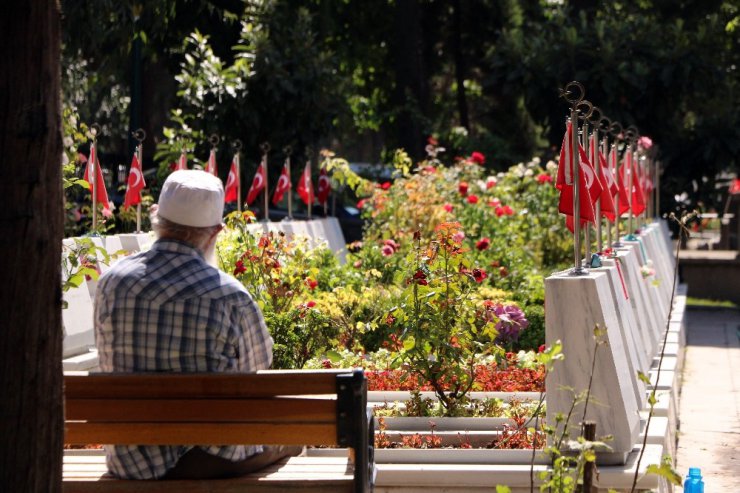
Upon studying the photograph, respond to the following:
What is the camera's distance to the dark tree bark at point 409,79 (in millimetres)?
28938

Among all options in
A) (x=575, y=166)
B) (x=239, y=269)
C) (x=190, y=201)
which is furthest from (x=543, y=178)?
(x=190, y=201)

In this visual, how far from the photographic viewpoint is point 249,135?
23484 millimetres

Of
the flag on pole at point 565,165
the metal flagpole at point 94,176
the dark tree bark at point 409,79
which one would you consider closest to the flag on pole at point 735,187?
the dark tree bark at point 409,79

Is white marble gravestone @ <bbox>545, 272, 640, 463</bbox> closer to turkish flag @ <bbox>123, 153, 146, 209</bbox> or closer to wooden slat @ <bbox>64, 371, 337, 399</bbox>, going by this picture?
wooden slat @ <bbox>64, 371, 337, 399</bbox>

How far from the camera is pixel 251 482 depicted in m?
5.03

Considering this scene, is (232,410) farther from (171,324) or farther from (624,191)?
(624,191)

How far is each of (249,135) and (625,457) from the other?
56.5ft

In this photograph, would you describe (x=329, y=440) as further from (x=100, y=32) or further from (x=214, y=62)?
(x=214, y=62)

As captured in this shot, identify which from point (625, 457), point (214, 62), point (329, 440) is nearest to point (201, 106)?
point (214, 62)

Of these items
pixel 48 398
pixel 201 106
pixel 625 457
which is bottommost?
pixel 625 457

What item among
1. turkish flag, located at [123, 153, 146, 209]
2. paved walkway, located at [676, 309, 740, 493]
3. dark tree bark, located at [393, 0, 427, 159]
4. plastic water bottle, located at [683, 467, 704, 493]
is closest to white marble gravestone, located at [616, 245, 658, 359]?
paved walkway, located at [676, 309, 740, 493]

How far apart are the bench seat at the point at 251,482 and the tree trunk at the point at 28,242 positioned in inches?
45.8

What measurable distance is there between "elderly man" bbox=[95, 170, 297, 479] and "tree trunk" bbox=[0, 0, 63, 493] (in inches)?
47.7

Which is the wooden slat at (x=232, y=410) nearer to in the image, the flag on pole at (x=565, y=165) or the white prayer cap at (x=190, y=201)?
the white prayer cap at (x=190, y=201)
